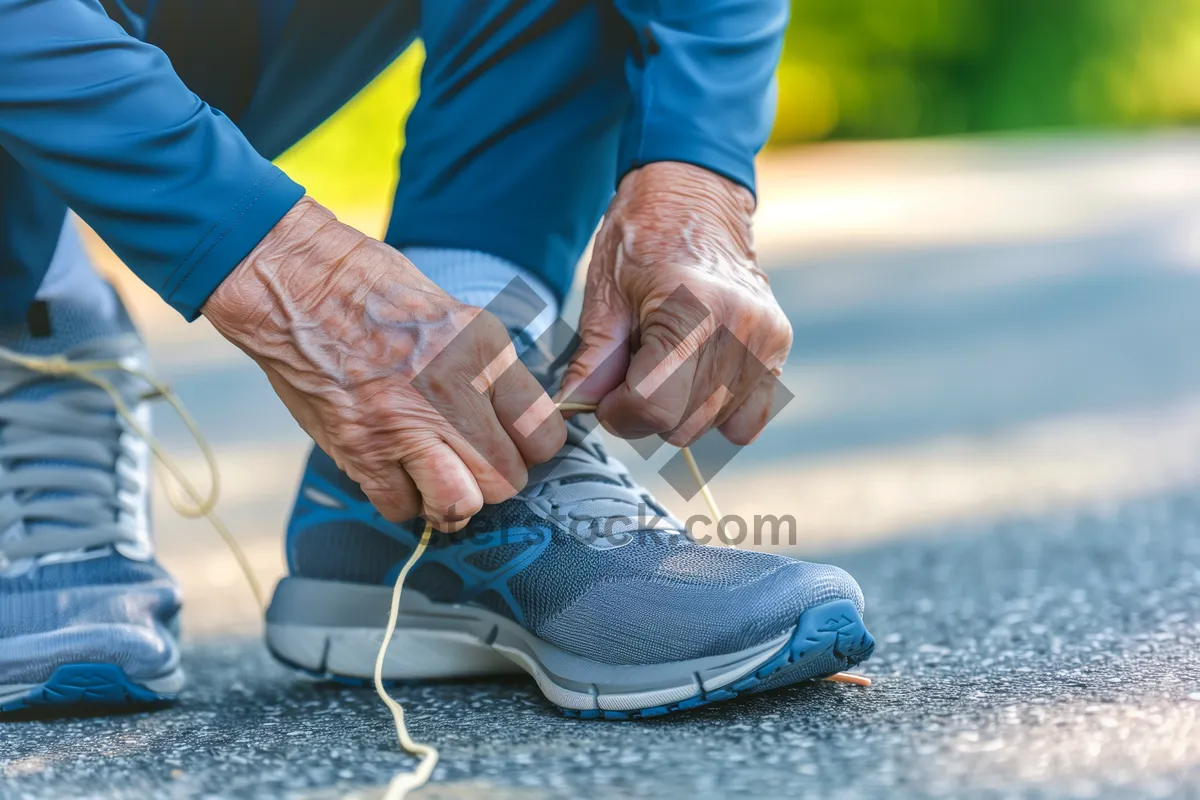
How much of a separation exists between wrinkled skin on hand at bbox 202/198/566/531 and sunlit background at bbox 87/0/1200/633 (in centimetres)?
60

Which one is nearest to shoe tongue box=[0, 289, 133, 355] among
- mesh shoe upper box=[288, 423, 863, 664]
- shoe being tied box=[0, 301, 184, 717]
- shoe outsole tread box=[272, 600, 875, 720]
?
shoe being tied box=[0, 301, 184, 717]

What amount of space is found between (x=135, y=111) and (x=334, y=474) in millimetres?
335

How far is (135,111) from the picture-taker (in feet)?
2.46

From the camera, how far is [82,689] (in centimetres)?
87

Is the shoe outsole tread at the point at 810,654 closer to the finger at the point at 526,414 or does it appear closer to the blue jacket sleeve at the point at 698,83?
the finger at the point at 526,414

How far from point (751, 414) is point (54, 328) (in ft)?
1.86

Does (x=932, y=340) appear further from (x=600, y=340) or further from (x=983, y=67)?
(x=983, y=67)

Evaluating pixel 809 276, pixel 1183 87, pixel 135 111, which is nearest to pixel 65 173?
pixel 135 111

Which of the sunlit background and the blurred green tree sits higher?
the blurred green tree

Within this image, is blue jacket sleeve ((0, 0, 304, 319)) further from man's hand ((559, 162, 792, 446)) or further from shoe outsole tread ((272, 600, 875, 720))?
shoe outsole tread ((272, 600, 875, 720))

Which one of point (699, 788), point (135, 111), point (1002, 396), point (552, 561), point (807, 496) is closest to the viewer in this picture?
point (699, 788)

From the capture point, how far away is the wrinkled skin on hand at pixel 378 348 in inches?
30.1

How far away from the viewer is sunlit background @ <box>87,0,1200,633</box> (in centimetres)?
173

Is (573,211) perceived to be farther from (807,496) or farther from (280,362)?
(807,496)
